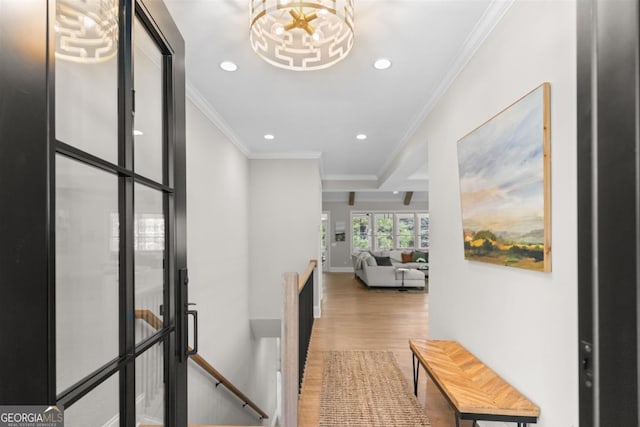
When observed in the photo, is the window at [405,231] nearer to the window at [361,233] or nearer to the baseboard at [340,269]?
the window at [361,233]

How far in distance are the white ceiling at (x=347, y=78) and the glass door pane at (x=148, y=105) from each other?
0.93 metres

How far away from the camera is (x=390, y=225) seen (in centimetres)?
1166

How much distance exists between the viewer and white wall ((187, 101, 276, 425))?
10.4 ft

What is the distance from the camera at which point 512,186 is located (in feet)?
5.71

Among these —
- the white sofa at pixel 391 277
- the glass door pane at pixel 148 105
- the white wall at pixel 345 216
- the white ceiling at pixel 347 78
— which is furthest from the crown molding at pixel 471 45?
the white wall at pixel 345 216

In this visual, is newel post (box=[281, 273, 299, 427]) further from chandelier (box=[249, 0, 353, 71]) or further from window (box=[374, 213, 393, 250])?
window (box=[374, 213, 393, 250])

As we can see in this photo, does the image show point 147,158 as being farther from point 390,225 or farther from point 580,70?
point 390,225

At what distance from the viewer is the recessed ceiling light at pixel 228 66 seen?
8.28ft

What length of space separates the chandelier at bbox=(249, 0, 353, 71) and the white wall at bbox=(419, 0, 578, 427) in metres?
0.88

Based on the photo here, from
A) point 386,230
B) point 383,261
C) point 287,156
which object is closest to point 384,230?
point 386,230

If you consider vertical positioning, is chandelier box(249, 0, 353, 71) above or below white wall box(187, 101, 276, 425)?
above

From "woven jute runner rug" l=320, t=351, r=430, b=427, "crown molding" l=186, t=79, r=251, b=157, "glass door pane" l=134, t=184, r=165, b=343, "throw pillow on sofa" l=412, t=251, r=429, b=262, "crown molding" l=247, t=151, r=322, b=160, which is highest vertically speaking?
"crown molding" l=186, t=79, r=251, b=157

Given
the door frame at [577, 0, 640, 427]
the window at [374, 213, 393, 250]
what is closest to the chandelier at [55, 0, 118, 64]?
the door frame at [577, 0, 640, 427]

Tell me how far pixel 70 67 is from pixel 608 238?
1232 mm
